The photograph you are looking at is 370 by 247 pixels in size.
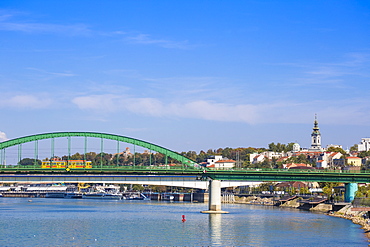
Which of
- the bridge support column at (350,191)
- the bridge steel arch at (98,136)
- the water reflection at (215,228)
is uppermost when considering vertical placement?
the bridge steel arch at (98,136)

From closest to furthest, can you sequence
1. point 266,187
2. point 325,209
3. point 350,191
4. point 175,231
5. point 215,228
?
point 175,231 → point 215,228 → point 350,191 → point 325,209 → point 266,187

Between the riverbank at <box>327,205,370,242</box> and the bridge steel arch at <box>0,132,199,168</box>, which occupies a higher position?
the bridge steel arch at <box>0,132,199,168</box>

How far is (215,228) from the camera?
77125mm

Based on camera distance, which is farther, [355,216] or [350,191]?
[350,191]

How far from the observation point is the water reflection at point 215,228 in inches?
2606

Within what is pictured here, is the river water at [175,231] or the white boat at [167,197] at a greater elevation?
the river water at [175,231]

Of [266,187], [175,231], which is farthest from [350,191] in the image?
[266,187]

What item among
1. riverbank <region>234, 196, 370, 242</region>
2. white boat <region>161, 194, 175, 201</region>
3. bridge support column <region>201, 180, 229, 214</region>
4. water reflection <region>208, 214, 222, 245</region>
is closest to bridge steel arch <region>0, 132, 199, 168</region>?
bridge support column <region>201, 180, 229, 214</region>

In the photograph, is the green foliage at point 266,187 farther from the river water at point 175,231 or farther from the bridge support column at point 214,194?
the river water at point 175,231

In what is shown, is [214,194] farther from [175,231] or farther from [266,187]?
[266,187]

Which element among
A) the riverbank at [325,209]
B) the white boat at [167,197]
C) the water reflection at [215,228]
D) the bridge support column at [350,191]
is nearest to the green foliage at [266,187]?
the riverbank at [325,209]

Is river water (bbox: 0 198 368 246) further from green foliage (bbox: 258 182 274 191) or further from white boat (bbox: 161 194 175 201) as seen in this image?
green foliage (bbox: 258 182 274 191)

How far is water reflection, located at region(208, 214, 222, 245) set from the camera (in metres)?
66.2

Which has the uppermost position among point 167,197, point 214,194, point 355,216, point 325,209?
point 214,194
